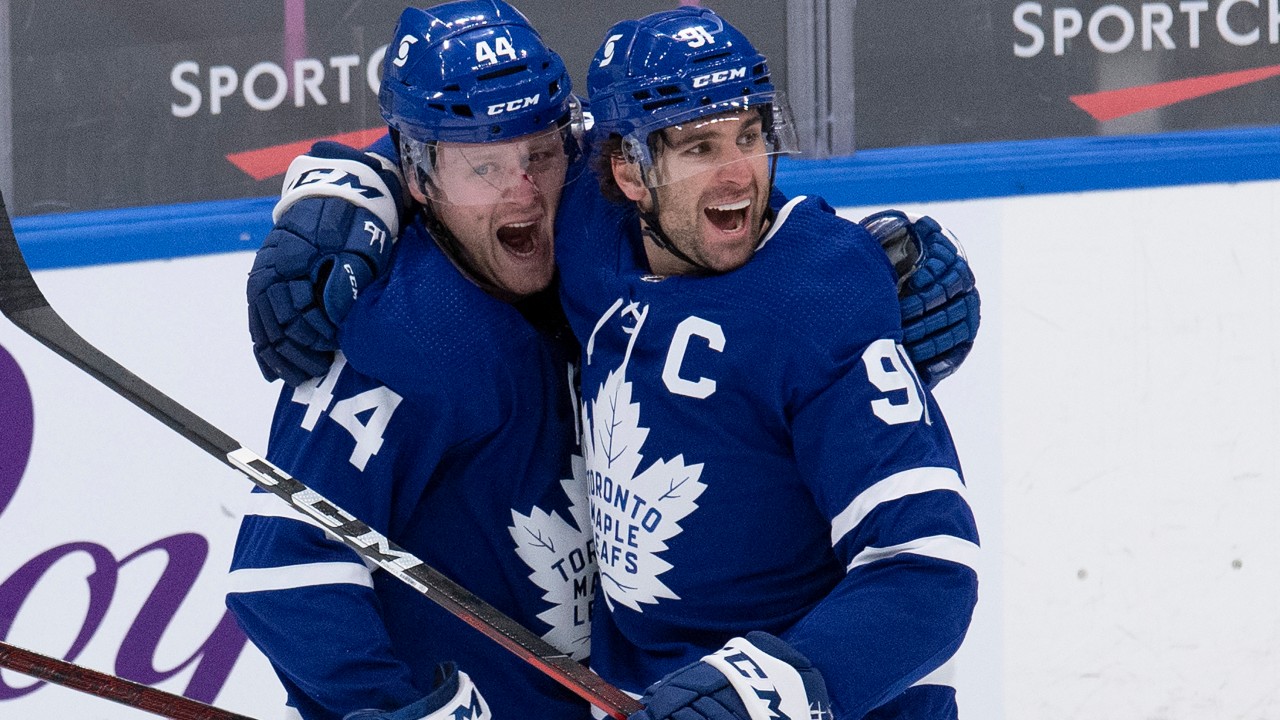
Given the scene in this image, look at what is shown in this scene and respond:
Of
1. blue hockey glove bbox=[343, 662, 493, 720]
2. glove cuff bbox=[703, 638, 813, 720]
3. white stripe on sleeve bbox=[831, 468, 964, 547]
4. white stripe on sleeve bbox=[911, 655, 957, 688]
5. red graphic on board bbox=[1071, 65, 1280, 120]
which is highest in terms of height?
red graphic on board bbox=[1071, 65, 1280, 120]

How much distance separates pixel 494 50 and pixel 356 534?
502 millimetres

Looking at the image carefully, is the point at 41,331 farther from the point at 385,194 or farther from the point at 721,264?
the point at 721,264

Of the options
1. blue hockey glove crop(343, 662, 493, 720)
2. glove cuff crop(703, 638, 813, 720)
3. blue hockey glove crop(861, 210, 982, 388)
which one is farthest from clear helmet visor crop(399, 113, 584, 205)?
glove cuff crop(703, 638, 813, 720)

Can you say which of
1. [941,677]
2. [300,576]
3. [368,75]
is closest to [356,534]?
[300,576]

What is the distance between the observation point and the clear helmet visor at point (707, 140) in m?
1.68

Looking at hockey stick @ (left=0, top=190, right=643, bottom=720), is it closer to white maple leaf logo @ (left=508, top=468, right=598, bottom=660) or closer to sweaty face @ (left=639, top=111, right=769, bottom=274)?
white maple leaf logo @ (left=508, top=468, right=598, bottom=660)

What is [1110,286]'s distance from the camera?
8.38 feet

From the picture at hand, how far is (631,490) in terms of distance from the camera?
1711 mm

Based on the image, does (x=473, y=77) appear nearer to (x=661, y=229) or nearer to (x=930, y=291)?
(x=661, y=229)

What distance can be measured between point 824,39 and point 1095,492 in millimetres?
793

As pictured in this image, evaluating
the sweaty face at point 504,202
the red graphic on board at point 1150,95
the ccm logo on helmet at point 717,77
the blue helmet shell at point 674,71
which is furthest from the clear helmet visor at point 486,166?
the red graphic on board at point 1150,95

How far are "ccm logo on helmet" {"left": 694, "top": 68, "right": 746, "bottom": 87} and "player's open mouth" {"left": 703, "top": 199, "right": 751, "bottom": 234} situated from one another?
0.12 metres

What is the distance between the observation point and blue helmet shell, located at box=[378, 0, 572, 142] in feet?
5.78

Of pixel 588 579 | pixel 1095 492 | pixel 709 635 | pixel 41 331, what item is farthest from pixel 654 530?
pixel 1095 492
